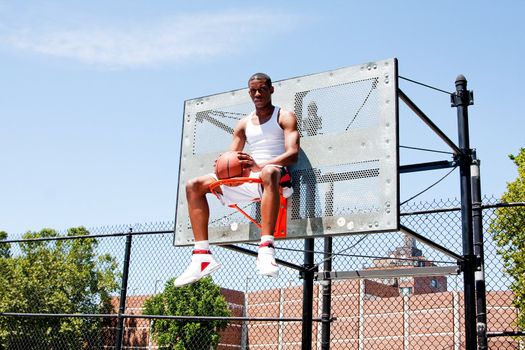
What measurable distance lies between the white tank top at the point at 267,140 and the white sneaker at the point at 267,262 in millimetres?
822

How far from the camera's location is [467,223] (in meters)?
5.96

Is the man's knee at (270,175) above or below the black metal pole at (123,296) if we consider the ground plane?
above

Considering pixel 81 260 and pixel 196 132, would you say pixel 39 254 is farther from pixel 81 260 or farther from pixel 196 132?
pixel 196 132

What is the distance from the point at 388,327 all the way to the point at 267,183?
36.7m

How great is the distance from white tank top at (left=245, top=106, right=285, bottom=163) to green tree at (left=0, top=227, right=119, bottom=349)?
1249 inches

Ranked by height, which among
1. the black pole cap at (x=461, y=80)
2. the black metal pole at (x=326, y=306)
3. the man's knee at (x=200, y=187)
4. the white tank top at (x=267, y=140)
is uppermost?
the black pole cap at (x=461, y=80)

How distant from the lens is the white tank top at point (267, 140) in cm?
530

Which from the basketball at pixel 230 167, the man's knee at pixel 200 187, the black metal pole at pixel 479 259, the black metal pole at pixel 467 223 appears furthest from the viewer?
the black metal pole at pixel 479 259

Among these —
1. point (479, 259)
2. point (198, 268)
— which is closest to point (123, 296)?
point (198, 268)

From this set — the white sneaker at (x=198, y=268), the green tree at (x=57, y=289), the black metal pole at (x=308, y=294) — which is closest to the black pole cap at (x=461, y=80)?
the black metal pole at (x=308, y=294)

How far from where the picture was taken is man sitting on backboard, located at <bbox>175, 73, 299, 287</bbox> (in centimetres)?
504

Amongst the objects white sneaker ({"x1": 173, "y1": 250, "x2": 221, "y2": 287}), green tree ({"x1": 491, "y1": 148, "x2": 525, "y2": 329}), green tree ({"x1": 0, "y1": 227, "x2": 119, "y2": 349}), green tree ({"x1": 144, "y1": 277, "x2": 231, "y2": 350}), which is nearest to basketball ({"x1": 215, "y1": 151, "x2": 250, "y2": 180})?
white sneaker ({"x1": 173, "y1": 250, "x2": 221, "y2": 287})

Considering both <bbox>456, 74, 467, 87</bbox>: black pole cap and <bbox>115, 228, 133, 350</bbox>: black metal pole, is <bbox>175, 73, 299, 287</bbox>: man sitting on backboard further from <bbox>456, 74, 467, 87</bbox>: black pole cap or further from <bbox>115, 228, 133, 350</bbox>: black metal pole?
<bbox>115, 228, 133, 350</bbox>: black metal pole

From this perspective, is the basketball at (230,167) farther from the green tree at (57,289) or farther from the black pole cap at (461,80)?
the green tree at (57,289)
